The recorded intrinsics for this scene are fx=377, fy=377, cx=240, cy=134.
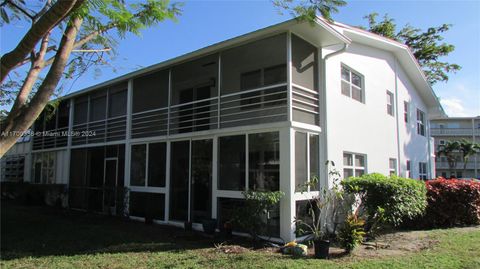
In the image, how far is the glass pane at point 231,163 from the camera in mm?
9977

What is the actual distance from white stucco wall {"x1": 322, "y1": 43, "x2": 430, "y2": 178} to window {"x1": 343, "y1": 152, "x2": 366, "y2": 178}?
8.0 inches

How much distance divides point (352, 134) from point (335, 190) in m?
2.54

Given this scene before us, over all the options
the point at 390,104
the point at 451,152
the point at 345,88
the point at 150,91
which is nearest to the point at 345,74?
the point at 345,88

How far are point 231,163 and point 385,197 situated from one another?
404 cm

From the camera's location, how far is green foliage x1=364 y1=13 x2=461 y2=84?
24.9m

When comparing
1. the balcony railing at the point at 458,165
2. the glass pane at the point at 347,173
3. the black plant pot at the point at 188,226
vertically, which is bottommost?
the black plant pot at the point at 188,226

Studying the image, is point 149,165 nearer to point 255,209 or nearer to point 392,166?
point 255,209

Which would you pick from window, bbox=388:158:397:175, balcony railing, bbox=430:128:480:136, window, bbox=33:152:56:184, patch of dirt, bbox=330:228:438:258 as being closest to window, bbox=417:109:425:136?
window, bbox=388:158:397:175

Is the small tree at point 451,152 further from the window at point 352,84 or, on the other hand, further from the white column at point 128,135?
the white column at point 128,135

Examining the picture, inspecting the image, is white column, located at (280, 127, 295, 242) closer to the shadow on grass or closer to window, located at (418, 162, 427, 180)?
the shadow on grass

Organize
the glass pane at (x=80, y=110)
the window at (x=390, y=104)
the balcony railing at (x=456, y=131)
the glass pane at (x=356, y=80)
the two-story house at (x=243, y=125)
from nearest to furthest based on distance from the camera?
the two-story house at (x=243, y=125) → the glass pane at (x=356, y=80) → the window at (x=390, y=104) → the glass pane at (x=80, y=110) → the balcony railing at (x=456, y=131)

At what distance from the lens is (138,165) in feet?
43.5

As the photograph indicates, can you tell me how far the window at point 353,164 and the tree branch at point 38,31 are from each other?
370 inches

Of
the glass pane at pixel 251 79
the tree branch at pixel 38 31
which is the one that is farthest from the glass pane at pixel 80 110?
the tree branch at pixel 38 31
